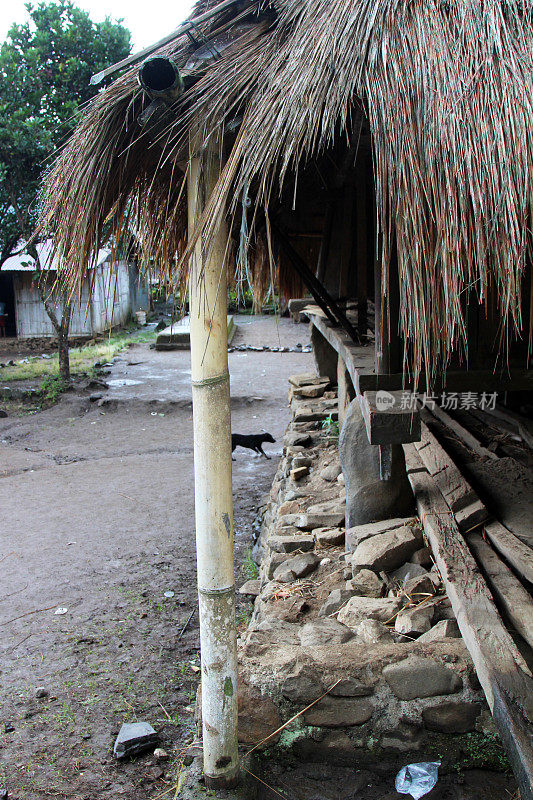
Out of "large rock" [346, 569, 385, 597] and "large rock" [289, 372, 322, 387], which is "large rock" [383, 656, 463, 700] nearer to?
"large rock" [346, 569, 385, 597]

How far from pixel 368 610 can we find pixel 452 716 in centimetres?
70

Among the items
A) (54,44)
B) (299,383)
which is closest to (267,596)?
(299,383)

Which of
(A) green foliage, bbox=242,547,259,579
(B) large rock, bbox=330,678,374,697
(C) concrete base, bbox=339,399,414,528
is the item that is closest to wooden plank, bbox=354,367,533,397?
(C) concrete base, bbox=339,399,414,528

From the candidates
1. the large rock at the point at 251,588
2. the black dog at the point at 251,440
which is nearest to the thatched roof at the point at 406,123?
the large rock at the point at 251,588

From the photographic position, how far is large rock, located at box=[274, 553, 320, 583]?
392 cm

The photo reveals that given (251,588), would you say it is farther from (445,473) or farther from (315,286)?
(315,286)

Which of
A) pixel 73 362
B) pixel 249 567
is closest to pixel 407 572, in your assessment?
pixel 249 567

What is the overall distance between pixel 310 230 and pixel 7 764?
5.96m

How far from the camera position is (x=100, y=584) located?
522cm

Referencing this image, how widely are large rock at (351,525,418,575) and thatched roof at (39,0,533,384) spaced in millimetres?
1385

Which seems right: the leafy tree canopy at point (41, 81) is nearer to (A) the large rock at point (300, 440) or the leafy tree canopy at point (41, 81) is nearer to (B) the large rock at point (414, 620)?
(A) the large rock at point (300, 440)

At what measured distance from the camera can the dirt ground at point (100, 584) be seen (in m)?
3.21

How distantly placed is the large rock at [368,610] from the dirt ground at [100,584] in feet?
3.42

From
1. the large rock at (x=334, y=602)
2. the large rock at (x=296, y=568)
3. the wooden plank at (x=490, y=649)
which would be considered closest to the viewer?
the wooden plank at (x=490, y=649)
